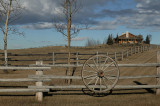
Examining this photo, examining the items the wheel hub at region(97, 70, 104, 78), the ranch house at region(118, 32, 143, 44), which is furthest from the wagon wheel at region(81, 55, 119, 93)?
the ranch house at region(118, 32, 143, 44)

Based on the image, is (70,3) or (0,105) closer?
(0,105)

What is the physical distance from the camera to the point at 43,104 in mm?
6430

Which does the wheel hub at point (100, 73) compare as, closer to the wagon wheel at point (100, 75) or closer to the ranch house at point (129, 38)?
the wagon wheel at point (100, 75)

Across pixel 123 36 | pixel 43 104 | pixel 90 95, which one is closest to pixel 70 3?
pixel 90 95

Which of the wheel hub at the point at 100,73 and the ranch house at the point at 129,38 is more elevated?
the ranch house at the point at 129,38

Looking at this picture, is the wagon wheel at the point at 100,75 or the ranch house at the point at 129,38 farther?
the ranch house at the point at 129,38

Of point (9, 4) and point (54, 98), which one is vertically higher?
point (9, 4)

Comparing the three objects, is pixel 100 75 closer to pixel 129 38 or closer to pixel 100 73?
pixel 100 73

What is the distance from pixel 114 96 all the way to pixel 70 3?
21.4ft

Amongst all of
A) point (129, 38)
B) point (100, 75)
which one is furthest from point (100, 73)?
point (129, 38)

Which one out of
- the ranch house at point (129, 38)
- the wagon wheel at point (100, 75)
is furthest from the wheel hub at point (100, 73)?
the ranch house at point (129, 38)

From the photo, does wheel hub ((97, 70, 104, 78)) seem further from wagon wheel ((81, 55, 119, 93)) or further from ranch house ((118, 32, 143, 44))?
ranch house ((118, 32, 143, 44))

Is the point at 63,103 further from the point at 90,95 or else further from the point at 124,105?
the point at 124,105

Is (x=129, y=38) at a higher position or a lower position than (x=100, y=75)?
higher
